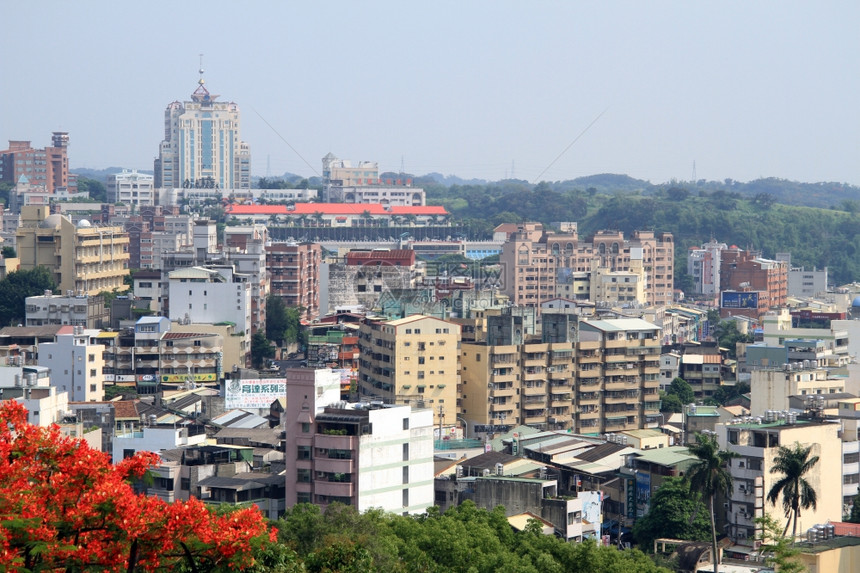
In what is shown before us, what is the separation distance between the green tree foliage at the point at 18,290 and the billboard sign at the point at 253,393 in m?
18.8

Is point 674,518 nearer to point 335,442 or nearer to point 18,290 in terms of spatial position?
point 335,442

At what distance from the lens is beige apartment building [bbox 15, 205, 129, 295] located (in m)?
59.9

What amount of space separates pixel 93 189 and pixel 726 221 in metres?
48.8

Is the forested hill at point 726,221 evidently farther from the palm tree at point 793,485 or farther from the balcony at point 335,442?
the balcony at point 335,442

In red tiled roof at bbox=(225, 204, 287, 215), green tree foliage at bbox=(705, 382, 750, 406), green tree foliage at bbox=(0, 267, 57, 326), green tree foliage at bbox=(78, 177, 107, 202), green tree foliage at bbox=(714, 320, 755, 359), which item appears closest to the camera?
green tree foliage at bbox=(705, 382, 750, 406)

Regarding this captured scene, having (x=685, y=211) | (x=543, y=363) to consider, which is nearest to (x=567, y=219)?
(x=685, y=211)

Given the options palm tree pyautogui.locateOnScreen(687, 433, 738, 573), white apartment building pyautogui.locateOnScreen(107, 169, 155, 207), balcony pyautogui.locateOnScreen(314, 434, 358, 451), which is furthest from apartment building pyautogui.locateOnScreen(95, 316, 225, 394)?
white apartment building pyautogui.locateOnScreen(107, 169, 155, 207)

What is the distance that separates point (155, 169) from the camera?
135500 millimetres

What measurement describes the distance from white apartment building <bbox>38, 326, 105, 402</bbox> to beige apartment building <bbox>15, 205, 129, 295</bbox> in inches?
685

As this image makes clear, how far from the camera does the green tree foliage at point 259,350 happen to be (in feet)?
169

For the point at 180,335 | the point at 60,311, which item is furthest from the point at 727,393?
the point at 60,311

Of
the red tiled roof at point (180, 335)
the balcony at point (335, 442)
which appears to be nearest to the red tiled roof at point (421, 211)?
the red tiled roof at point (180, 335)

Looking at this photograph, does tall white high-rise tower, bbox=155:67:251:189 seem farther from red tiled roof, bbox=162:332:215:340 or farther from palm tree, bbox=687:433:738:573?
palm tree, bbox=687:433:738:573

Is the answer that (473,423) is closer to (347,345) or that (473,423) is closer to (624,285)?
(347,345)
